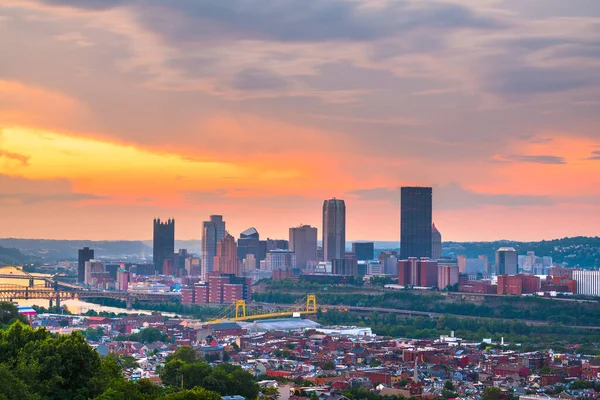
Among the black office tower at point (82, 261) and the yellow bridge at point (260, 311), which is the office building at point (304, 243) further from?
the yellow bridge at point (260, 311)

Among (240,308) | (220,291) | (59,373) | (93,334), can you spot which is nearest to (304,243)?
(220,291)

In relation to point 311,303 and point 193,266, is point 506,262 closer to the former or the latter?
point 193,266

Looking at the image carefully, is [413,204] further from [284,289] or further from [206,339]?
[206,339]

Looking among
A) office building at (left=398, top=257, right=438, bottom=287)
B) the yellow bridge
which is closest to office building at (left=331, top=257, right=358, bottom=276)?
office building at (left=398, top=257, right=438, bottom=287)

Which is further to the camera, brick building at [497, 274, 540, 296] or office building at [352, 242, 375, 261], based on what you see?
office building at [352, 242, 375, 261]

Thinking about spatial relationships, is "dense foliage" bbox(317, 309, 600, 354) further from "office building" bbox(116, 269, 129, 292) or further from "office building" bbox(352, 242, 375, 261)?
"office building" bbox(352, 242, 375, 261)
